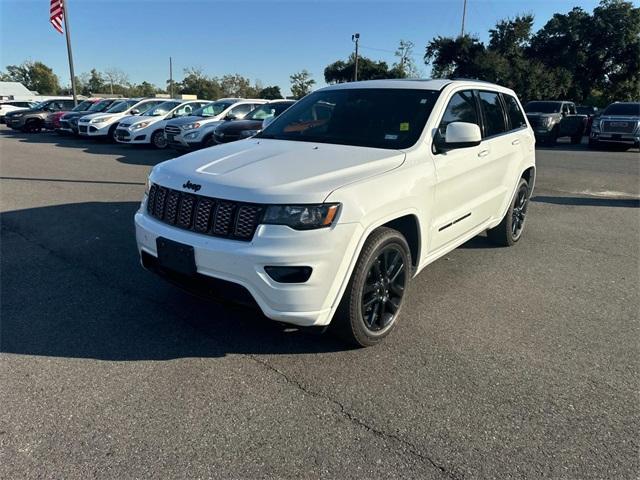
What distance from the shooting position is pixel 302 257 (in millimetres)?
2834

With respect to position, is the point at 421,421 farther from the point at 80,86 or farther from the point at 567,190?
the point at 80,86

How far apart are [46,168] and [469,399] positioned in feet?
37.4

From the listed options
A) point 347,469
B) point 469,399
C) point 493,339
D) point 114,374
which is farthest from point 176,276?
point 493,339

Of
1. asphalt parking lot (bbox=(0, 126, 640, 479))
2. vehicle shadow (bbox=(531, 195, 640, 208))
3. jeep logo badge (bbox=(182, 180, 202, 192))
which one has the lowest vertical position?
asphalt parking lot (bbox=(0, 126, 640, 479))

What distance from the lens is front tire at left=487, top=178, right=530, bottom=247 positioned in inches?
223

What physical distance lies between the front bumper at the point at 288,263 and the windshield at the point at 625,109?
64.5 feet

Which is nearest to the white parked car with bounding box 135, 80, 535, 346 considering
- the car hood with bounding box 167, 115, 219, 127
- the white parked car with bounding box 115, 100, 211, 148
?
the car hood with bounding box 167, 115, 219, 127

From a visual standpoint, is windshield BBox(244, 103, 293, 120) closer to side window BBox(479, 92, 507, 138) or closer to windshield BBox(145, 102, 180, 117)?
windshield BBox(145, 102, 180, 117)

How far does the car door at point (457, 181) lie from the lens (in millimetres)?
3891

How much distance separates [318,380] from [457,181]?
2103 millimetres

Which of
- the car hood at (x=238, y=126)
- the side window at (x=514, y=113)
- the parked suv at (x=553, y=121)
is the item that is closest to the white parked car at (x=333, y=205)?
the side window at (x=514, y=113)

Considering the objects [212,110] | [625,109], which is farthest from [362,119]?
[625,109]

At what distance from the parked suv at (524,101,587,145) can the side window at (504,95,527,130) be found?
1531cm

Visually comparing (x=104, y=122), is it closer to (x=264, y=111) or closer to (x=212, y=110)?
(x=212, y=110)
